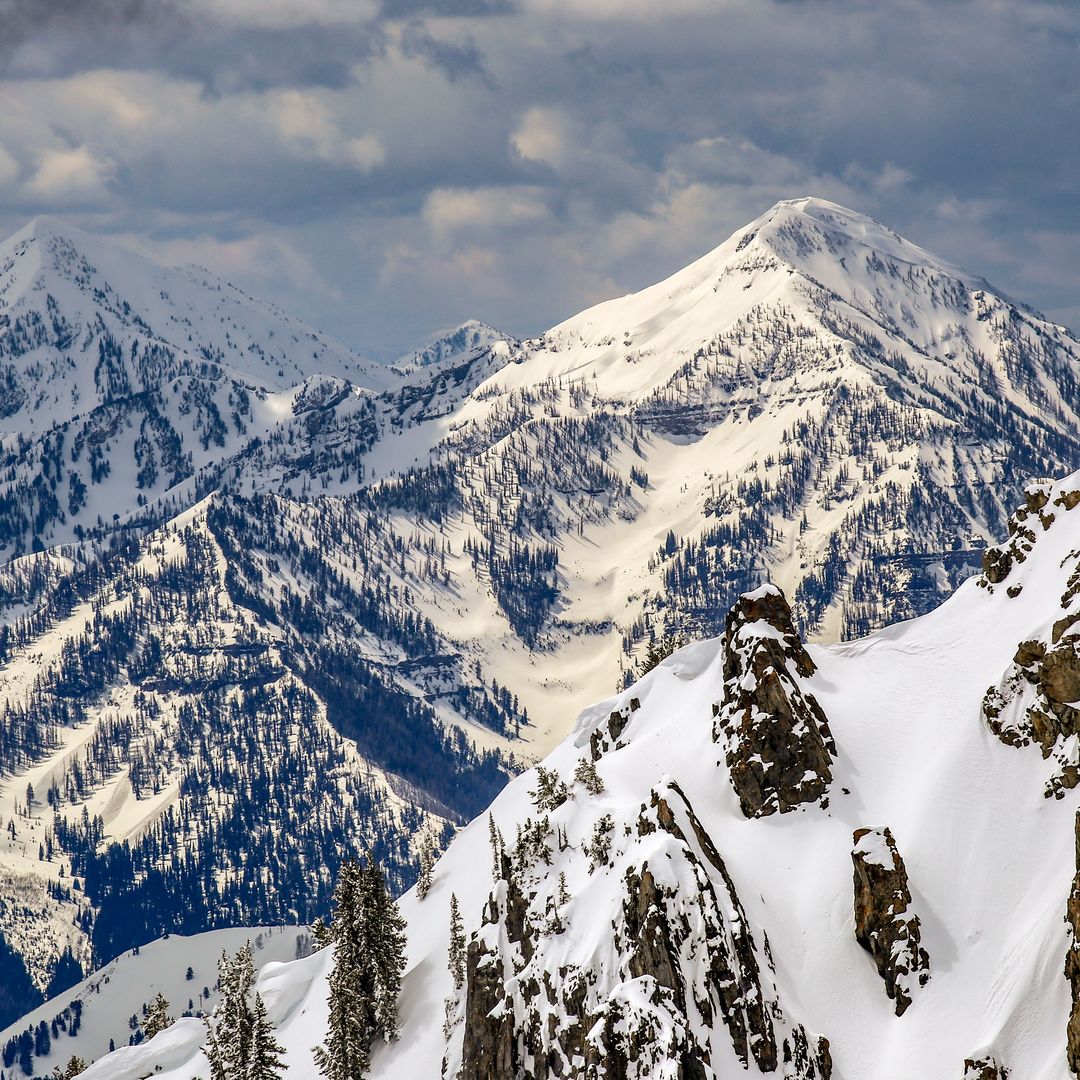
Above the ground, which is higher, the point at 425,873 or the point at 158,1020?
the point at 425,873

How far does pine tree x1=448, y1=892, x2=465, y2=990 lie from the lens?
122 meters

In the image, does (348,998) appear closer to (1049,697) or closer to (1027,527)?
(1049,697)

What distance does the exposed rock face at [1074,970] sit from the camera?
86312 mm

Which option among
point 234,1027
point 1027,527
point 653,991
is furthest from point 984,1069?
point 234,1027

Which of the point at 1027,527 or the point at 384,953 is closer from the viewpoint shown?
the point at 384,953

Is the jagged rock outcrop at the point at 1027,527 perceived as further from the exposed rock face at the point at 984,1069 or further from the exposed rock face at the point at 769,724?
the exposed rock face at the point at 984,1069

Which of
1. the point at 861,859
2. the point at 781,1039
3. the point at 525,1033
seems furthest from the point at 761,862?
the point at 525,1033

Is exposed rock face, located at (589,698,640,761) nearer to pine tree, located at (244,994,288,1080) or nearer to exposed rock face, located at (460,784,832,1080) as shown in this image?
exposed rock face, located at (460,784,832,1080)

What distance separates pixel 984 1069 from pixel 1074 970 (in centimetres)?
978

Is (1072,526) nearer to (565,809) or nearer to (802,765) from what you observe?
(802,765)

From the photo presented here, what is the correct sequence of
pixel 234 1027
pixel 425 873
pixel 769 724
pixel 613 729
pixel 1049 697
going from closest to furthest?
pixel 234 1027 → pixel 1049 697 → pixel 769 724 → pixel 613 729 → pixel 425 873

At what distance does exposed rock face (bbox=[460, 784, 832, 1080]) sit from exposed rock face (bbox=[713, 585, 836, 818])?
11.6m

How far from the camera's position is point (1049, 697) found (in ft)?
360

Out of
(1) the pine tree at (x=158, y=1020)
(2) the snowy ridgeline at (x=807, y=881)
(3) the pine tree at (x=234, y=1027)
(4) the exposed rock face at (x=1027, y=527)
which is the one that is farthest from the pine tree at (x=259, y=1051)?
(4) the exposed rock face at (x=1027, y=527)
